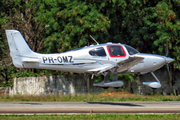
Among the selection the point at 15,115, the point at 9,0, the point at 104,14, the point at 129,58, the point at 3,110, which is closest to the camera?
the point at 15,115

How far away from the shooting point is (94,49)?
59.1 feet

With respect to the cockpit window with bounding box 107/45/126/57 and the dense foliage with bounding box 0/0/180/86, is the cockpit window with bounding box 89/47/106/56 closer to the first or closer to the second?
the cockpit window with bounding box 107/45/126/57

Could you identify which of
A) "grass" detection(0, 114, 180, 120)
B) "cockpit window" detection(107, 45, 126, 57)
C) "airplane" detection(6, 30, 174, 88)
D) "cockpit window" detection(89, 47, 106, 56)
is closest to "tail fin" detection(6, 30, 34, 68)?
"airplane" detection(6, 30, 174, 88)

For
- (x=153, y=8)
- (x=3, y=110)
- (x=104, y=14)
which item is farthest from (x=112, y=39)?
(x=3, y=110)

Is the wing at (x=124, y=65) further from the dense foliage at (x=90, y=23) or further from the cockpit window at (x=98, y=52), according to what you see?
the dense foliage at (x=90, y=23)

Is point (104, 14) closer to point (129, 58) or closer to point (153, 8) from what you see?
point (153, 8)

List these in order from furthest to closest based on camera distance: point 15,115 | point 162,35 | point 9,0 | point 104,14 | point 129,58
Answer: point 9,0
point 104,14
point 162,35
point 129,58
point 15,115

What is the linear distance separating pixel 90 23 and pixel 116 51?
8835 millimetres

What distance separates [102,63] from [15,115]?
6.49 meters

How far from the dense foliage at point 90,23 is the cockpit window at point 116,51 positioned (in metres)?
8.32

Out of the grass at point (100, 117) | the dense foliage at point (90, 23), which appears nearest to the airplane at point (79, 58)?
the grass at point (100, 117)

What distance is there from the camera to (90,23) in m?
26.4

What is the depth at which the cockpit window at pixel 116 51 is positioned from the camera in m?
18.0

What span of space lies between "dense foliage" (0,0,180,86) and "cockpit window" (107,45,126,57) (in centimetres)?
832
